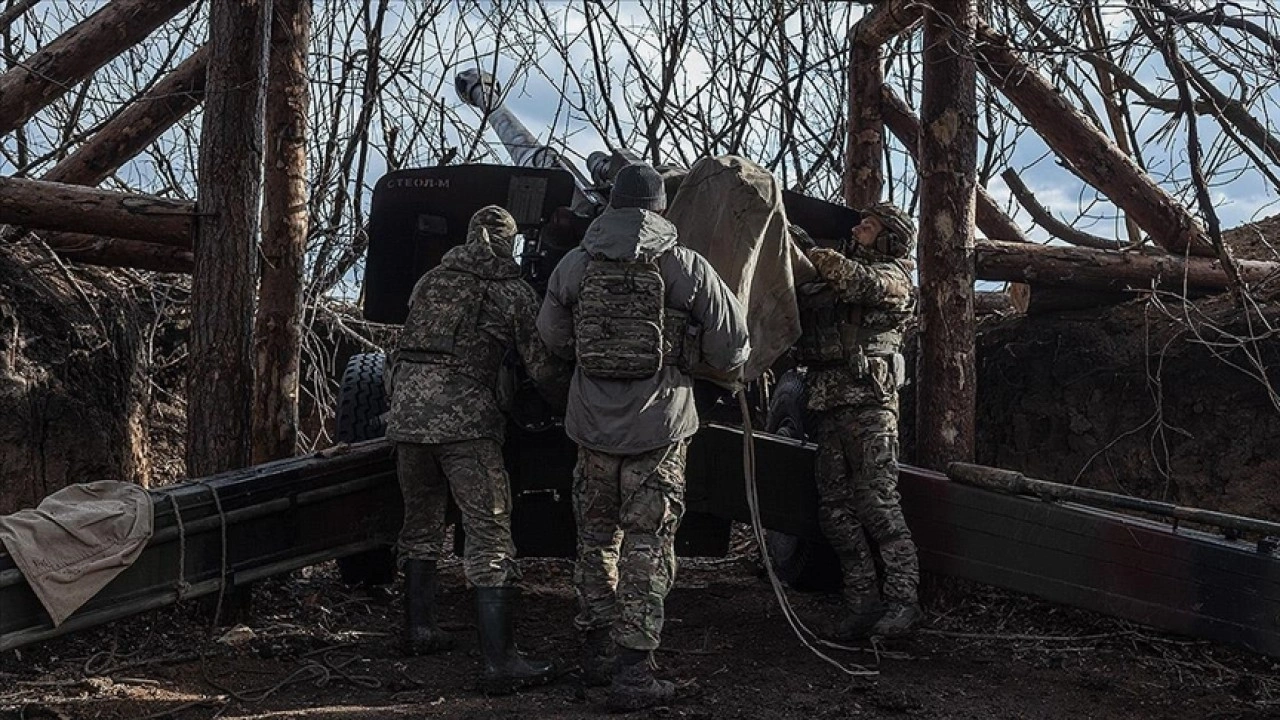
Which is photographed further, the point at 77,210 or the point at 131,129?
the point at 131,129

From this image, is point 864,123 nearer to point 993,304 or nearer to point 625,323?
point 993,304

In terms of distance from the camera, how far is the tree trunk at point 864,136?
8.46 metres

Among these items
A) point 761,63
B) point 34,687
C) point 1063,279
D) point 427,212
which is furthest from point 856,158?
point 34,687

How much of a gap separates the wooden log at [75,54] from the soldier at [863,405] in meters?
4.45

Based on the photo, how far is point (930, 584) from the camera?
6660mm

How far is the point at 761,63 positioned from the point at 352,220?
3500mm

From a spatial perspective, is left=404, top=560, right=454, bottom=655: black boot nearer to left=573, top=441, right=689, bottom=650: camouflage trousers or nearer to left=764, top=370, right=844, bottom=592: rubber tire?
left=573, top=441, right=689, bottom=650: camouflage trousers

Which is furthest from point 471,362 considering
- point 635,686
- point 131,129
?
point 131,129

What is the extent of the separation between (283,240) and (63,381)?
148cm

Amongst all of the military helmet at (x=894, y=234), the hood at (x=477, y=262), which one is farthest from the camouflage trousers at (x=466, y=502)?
the military helmet at (x=894, y=234)

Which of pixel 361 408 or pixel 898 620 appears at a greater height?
pixel 361 408

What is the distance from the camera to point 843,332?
623cm

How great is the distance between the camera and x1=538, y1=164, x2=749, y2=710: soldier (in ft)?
16.8

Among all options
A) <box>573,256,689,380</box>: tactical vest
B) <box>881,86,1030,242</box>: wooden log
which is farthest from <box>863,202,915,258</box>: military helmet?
<box>881,86,1030,242</box>: wooden log
